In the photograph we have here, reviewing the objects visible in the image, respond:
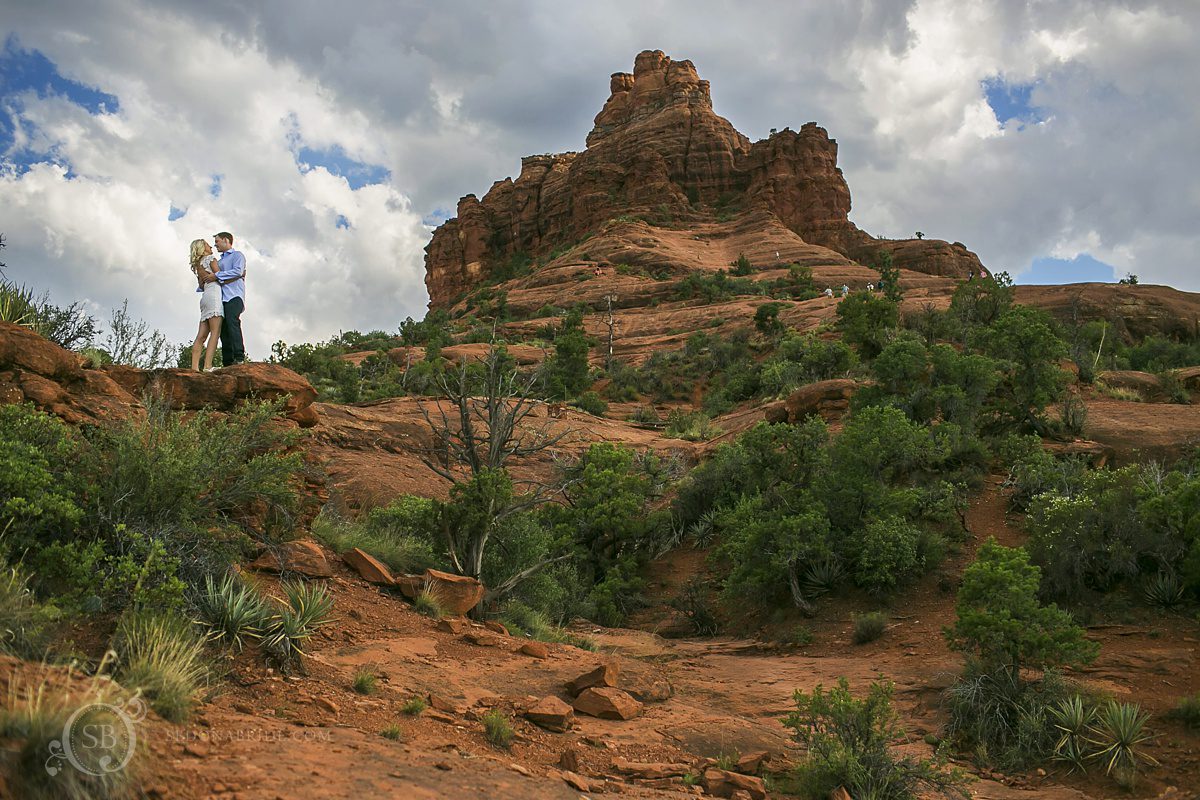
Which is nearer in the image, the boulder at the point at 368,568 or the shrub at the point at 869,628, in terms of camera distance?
the boulder at the point at 368,568

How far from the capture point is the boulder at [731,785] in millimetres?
6486

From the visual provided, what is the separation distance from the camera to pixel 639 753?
23.7ft

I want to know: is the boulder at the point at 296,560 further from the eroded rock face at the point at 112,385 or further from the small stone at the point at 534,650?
Result: the small stone at the point at 534,650

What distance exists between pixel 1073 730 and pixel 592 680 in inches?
208

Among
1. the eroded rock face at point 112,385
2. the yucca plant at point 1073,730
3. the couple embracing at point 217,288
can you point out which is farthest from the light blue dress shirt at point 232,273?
the yucca plant at point 1073,730

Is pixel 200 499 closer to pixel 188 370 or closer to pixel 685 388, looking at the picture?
pixel 188 370

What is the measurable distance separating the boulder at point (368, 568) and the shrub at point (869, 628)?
26.8 feet

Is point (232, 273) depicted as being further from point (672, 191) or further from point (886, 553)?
point (672, 191)

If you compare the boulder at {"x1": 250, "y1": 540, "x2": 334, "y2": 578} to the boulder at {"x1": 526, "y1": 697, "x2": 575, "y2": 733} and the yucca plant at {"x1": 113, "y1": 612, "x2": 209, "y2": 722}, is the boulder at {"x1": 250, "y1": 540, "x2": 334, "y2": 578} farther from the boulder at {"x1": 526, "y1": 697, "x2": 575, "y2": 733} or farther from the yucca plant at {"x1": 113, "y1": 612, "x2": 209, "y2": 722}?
the boulder at {"x1": 526, "y1": 697, "x2": 575, "y2": 733}

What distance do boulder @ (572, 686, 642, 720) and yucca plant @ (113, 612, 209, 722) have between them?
400 centimetres

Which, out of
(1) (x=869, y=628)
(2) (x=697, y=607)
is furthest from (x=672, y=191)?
(1) (x=869, y=628)

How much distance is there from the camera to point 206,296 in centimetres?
1016

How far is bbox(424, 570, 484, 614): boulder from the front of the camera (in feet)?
34.7

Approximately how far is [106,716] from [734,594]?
13.0 meters
